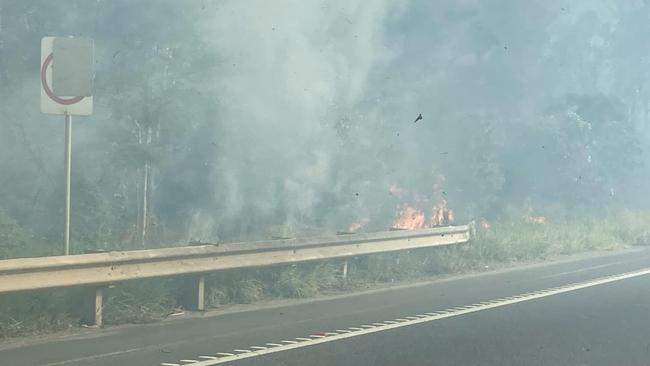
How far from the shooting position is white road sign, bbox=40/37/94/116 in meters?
8.80

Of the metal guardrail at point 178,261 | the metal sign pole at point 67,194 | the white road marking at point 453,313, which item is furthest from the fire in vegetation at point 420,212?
the metal sign pole at point 67,194

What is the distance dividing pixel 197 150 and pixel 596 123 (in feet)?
58.3

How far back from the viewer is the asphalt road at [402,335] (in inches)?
266

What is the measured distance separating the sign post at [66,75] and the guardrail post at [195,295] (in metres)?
1.46

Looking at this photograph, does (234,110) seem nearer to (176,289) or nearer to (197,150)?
(197,150)

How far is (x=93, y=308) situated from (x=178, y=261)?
1.10 metres

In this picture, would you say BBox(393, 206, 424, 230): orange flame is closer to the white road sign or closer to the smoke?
the smoke

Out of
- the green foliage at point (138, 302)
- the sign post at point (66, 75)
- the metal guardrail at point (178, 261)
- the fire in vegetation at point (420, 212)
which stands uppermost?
the sign post at point (66, 75)

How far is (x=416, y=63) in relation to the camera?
73.7 ft

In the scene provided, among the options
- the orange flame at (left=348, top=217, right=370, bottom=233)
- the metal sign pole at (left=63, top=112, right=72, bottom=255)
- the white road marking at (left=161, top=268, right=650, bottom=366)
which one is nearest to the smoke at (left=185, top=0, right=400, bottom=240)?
the orange flame at (left=348, top=217, right=370, bottom=233)

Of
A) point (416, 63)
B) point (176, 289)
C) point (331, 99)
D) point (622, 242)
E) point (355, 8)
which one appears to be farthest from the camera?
point (416, 63)

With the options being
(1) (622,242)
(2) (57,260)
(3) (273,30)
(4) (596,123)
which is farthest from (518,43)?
(2) (57,260)

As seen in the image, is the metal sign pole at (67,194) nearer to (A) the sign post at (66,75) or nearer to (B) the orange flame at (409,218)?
(A) the sign post at (66,75)

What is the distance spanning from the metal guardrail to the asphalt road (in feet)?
1.73
